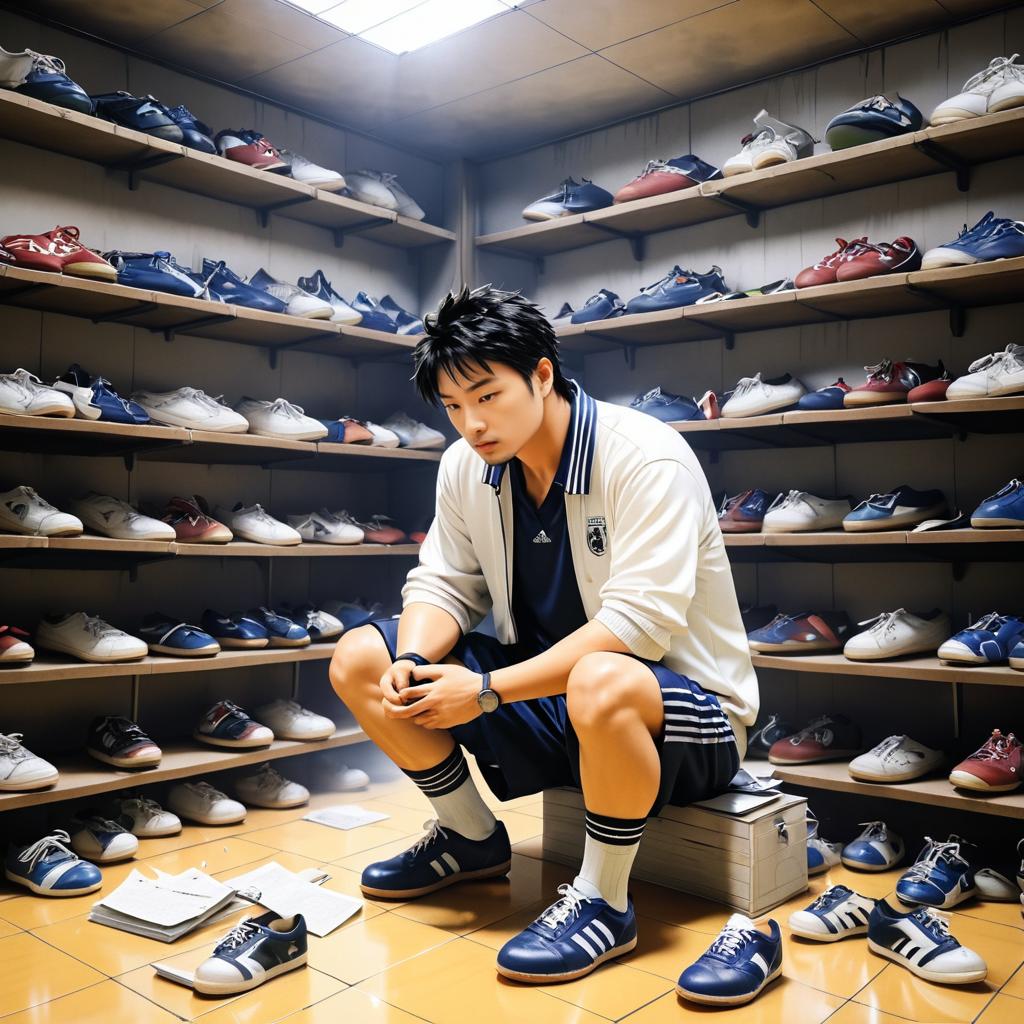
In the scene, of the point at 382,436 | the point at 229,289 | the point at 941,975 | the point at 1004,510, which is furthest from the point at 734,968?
the point at 229,289

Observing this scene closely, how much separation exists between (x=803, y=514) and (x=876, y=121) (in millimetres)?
1230

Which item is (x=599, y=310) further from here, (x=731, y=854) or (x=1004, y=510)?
(x=731, y=854)

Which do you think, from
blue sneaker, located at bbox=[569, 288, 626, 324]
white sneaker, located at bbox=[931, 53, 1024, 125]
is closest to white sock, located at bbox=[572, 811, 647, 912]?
blue sneaker, located at bbox=[569, 288, 626, 324]

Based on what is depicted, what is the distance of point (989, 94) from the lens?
2.88m

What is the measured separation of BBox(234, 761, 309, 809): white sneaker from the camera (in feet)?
10.8

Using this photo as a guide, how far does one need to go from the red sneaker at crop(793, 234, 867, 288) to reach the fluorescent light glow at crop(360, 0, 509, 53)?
50.8 inches

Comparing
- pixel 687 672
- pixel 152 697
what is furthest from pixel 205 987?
pixel 152 697

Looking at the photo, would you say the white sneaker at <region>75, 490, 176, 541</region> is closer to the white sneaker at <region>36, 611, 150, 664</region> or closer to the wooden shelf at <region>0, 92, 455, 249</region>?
the white sneaker at <region>36, 611, 150, 664</region>

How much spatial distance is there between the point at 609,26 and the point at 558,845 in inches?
102

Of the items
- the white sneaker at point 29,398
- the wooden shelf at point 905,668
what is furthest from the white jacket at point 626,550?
the white sneaker at point 29,398

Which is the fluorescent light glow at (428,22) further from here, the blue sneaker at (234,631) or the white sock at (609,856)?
the white sock at (609,856)

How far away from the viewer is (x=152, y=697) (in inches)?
136

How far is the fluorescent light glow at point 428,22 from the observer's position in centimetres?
321

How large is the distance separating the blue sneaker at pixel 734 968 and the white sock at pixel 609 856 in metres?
0.22
